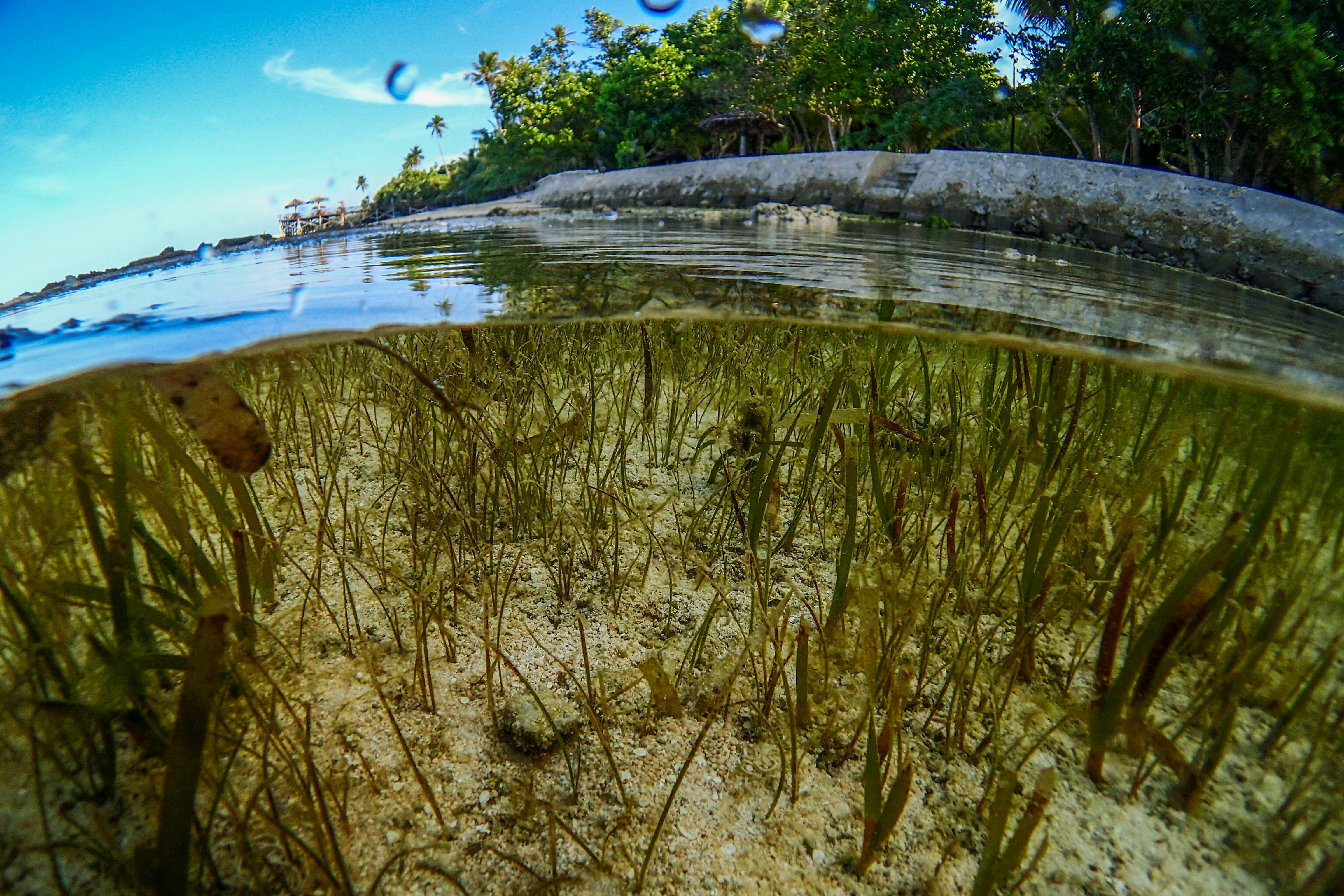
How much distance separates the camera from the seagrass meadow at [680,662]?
1368 mm

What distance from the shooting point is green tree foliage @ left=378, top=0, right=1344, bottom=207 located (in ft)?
17.7

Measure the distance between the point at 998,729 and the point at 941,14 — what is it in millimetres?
23265

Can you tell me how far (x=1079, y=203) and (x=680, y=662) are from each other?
900cm

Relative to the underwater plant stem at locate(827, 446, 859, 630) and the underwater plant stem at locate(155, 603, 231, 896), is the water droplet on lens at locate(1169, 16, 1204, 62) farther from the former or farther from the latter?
the underwater plant stem at locate(155, 603, 231, 896)

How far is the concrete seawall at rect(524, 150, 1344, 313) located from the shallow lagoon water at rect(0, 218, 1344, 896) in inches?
116

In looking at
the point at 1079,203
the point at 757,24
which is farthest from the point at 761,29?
the point at 1079,203

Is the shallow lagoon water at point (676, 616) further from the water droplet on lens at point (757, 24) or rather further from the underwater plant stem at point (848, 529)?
the water droplet on lens at point (757, 24)

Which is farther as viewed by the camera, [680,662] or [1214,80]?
[1214,80]

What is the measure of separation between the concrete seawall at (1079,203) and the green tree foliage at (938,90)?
0.70 m

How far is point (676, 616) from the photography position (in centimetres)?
257

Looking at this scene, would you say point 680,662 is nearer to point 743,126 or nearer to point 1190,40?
point 1190,40

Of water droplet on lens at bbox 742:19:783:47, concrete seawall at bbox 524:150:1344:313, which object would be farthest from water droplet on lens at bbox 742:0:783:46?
concrete seawall at bbox 524:150:1344:313

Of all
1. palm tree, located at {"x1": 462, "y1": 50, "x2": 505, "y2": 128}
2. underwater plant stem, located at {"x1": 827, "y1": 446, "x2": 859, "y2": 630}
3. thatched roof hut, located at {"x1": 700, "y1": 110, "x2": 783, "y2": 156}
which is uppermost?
palm tree, located at {"x1": 462, "y1": 50, "x2": 505, "y2": 128}

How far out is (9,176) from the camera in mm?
3273
